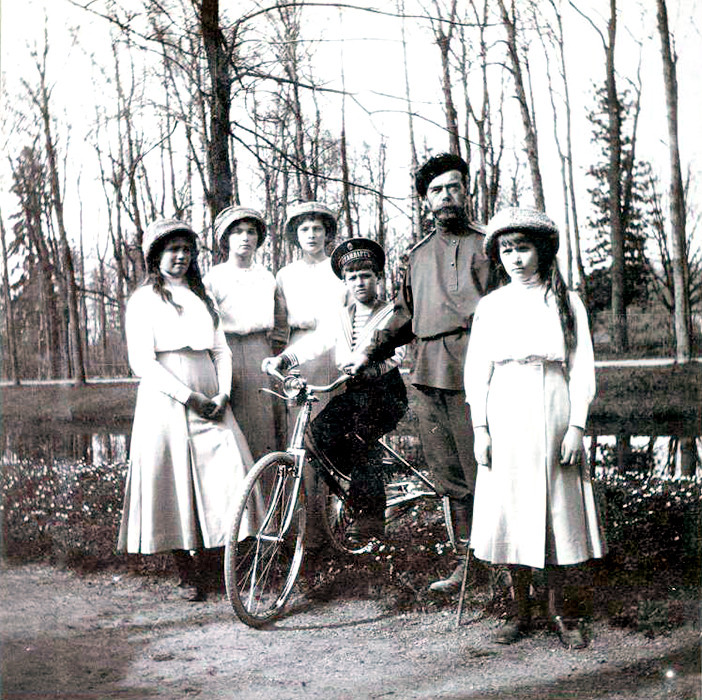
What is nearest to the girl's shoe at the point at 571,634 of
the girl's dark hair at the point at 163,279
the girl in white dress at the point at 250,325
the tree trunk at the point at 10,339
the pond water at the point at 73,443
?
the pond water at the point at 73,443

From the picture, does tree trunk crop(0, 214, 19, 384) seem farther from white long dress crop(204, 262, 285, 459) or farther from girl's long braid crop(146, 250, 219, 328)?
white long dress crop(204, 262, 285, 459)

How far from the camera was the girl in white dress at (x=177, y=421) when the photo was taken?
3588 millimetres

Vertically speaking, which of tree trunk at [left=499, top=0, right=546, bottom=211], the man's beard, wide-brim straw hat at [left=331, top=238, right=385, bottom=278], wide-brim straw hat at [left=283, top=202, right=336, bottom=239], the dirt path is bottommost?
the dirt path

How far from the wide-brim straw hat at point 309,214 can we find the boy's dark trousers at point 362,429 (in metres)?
0.73

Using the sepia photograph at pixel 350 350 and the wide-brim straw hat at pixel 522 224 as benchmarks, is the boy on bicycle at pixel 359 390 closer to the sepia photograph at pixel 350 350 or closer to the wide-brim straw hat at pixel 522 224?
the sepia photograph at pixel 350 350

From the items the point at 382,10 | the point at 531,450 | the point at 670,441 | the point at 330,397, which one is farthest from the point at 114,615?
the point at 382,10

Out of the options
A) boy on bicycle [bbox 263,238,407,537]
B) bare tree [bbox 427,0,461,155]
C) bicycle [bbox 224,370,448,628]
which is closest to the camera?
bicycle [bbox 224,370,448,628]

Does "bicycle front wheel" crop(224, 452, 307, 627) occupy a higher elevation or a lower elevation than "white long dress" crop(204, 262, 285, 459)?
Result: lower

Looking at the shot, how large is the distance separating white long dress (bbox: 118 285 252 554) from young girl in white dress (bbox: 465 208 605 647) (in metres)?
1.21

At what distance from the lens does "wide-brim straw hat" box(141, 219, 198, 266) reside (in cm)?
356

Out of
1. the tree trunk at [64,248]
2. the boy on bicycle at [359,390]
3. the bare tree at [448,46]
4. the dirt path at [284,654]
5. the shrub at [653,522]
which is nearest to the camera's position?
the dirt path at [284,654]

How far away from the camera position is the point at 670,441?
329 cm

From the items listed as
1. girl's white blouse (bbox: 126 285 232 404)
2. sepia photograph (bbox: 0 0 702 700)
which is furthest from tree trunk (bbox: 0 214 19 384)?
girl's white blouse (bbox: 126 285 232 404)

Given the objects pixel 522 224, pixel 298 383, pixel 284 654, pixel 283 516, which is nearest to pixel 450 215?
pixel 522 224
